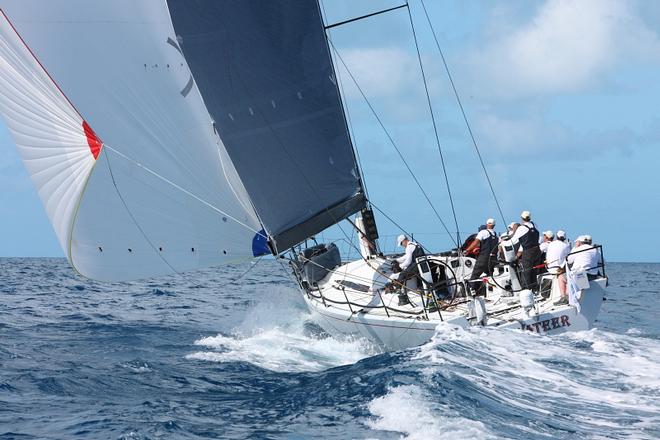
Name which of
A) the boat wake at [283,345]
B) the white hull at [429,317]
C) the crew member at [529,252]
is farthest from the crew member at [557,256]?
the boat wake at [283,345]

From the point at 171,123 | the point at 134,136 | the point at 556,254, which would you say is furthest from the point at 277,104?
the point at 556,254

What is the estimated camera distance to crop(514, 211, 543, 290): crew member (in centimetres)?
1371

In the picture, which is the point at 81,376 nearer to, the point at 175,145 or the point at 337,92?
the point at 175,145

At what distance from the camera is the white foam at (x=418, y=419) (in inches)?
298

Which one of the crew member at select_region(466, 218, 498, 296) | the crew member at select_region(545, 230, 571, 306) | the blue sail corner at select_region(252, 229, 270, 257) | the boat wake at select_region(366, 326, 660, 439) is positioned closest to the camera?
the boat wake at select_region(366, 326, 660, 439)

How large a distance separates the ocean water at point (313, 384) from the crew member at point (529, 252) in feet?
4.74

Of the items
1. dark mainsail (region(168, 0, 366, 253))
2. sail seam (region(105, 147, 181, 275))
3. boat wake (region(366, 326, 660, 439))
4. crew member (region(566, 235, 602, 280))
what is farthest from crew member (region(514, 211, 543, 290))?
sail seam (region(105, 147, 181, 275))

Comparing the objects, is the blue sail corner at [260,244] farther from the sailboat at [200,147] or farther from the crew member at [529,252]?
the crew member at [529,252]

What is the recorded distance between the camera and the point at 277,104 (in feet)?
46.2

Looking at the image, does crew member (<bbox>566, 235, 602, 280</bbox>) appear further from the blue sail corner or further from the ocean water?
the blue sail corner

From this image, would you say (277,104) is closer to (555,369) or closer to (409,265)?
(409,265)

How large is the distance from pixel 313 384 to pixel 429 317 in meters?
2.37

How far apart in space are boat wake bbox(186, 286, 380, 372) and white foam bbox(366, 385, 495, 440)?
347cm

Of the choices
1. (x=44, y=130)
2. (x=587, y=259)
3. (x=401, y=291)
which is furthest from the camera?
(x=401, y=291)
